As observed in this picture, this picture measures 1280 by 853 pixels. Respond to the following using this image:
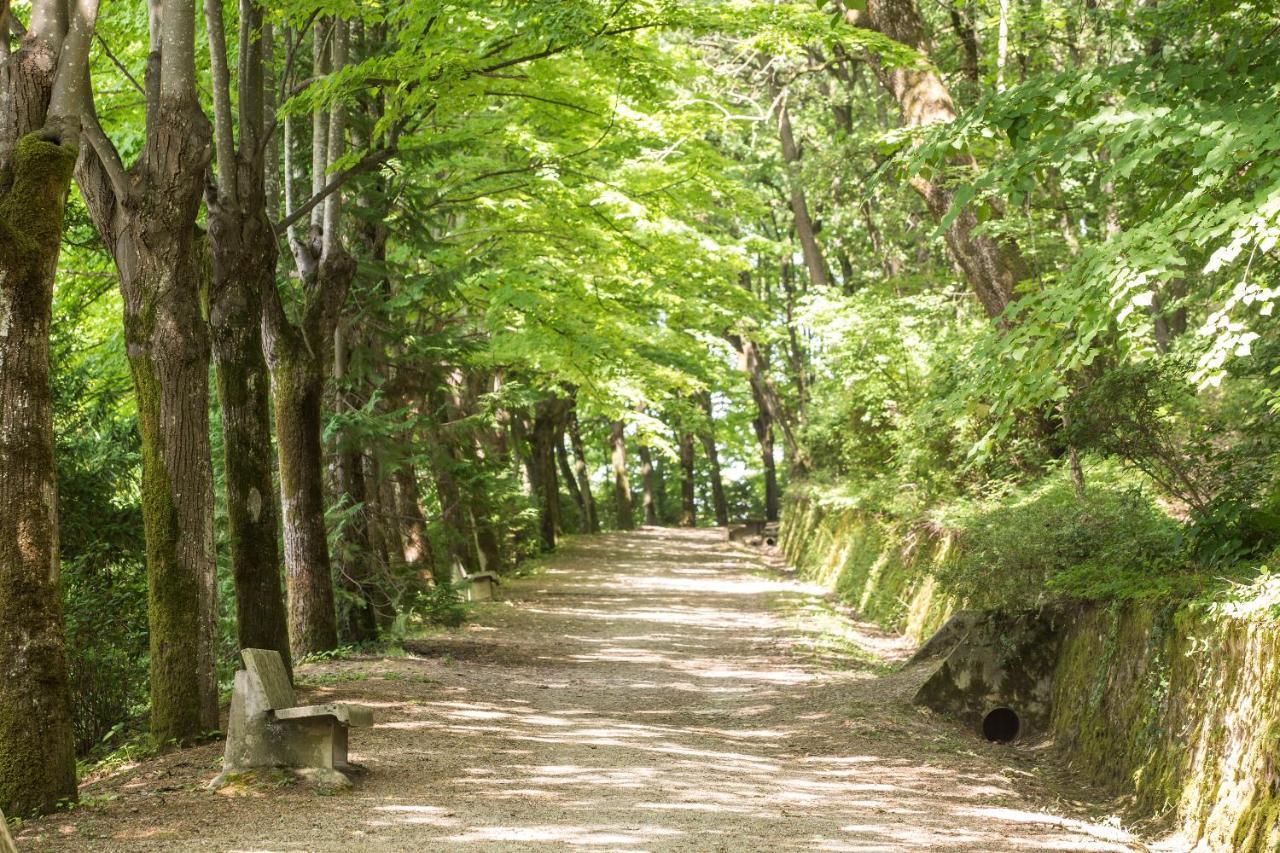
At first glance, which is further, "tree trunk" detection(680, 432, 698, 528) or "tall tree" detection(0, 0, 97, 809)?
"tree trunk" detection(680, 432, 698, 528)

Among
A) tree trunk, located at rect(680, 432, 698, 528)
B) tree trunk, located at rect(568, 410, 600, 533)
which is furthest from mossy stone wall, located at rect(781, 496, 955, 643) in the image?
tree trunk, located at rect(680, 432, 698, 528)

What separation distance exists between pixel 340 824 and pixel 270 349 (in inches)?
248

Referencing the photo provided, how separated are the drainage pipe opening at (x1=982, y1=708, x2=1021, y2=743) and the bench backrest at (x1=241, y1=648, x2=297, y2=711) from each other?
584 cm

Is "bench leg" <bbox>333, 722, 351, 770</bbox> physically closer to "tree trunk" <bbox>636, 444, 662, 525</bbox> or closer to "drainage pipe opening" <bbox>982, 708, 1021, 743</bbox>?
"drainage pipe opening" <bbox>982, 708, 1021, 743</bbox>

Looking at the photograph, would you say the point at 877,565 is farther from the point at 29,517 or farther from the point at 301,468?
the point at 29,517

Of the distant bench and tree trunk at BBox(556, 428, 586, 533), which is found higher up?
tree trunk at BBox(556, 428, 586, 533)

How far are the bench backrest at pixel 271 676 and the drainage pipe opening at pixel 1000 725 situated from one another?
19.2 ft

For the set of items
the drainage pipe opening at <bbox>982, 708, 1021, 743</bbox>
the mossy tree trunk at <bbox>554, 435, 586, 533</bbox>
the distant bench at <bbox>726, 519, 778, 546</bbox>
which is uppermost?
the mossy tree trunk at <bbox>554, 435, 586, 533</bbox>

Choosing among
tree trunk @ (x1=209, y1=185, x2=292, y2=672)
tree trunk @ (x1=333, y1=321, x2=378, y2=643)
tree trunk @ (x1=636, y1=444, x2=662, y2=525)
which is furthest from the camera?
tree trunk @ (x1=636, y1=444, x2=662, y2=525)

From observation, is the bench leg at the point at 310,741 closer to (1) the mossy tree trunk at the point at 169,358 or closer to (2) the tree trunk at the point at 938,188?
(1) the mossy tree trunk at the point at 169,358

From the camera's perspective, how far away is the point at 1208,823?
6.38m

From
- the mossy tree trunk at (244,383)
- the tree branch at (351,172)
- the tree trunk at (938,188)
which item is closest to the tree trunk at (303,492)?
the tree branch at (351,172)

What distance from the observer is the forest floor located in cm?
639

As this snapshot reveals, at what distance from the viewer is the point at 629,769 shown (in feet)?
27.1
